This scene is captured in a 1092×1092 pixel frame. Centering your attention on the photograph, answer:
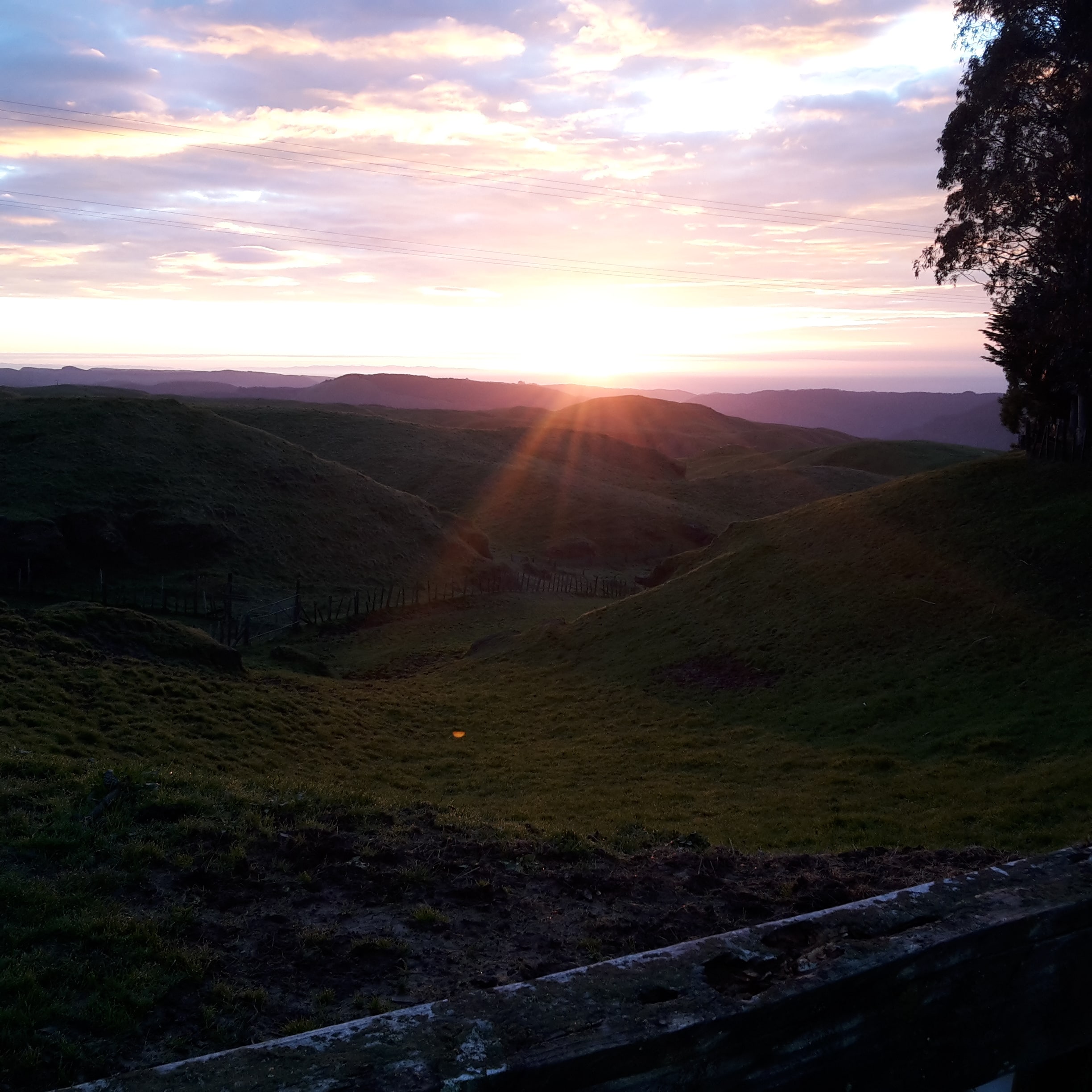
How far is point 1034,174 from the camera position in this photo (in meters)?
26.9

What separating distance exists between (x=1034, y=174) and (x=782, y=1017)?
104 ft

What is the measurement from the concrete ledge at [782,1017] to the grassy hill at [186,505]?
45796 mm

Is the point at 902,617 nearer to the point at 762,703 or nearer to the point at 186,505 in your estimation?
the point at 762,703

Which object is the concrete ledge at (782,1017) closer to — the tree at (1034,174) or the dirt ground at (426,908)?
the dirt ground at (426,908)

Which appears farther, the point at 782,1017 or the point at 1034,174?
the point at 1034,174

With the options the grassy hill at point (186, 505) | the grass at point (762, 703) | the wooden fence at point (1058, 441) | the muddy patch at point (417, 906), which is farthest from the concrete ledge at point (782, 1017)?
the grassy hill at point (186, 505)

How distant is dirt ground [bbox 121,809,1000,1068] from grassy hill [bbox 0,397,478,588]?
3975 cm

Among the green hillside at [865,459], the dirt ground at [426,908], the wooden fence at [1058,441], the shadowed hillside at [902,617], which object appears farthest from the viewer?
the green hillside at [865,459]

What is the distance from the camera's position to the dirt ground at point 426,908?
6.05m

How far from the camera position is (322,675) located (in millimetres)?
32656

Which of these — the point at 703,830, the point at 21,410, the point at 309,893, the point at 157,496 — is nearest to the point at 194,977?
the point at 309,893

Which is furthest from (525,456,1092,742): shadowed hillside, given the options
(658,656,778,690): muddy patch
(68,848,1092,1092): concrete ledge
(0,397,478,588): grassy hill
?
(0,397,478,588): grassy hill

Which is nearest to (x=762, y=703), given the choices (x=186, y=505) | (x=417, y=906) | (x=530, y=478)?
(x=417, y=906)

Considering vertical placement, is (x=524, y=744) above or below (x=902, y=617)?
below
